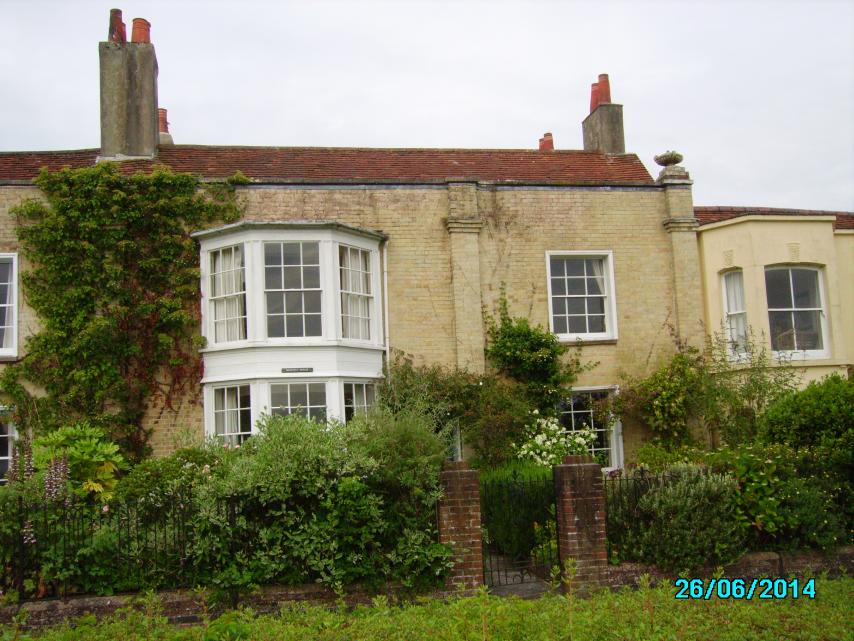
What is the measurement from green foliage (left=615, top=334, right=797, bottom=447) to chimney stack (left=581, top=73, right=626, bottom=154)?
590 centimetres

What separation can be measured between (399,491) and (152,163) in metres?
10.5

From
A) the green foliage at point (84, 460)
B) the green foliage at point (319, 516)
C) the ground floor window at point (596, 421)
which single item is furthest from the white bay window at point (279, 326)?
the green foliage at point (319, 516)

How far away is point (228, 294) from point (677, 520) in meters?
9.16

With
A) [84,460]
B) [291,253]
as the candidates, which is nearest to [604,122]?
[291,253]

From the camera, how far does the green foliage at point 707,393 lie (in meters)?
15.4

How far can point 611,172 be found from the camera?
18703 millimetres

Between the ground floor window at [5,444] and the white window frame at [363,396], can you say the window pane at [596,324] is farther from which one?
the ground floor window at [5,444]

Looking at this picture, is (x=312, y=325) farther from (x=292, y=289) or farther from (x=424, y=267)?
(x=424, y=267)

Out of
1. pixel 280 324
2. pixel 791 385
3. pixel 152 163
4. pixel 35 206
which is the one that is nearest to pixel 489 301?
pixel 280 324

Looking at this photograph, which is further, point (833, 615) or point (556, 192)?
point (556, 192)

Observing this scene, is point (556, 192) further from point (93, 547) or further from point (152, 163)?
point (93, 547)

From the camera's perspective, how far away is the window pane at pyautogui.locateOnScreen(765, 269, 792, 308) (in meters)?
16.9

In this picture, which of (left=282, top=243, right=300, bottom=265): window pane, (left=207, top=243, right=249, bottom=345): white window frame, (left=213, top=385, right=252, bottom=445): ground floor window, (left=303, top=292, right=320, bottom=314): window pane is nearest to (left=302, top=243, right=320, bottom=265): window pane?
(left=282, top=243, right=300, bottom=265): window pane

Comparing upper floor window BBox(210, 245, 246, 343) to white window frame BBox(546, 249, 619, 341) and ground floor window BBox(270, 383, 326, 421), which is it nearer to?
ground floor window BBox(270, 383, 326, 421)
